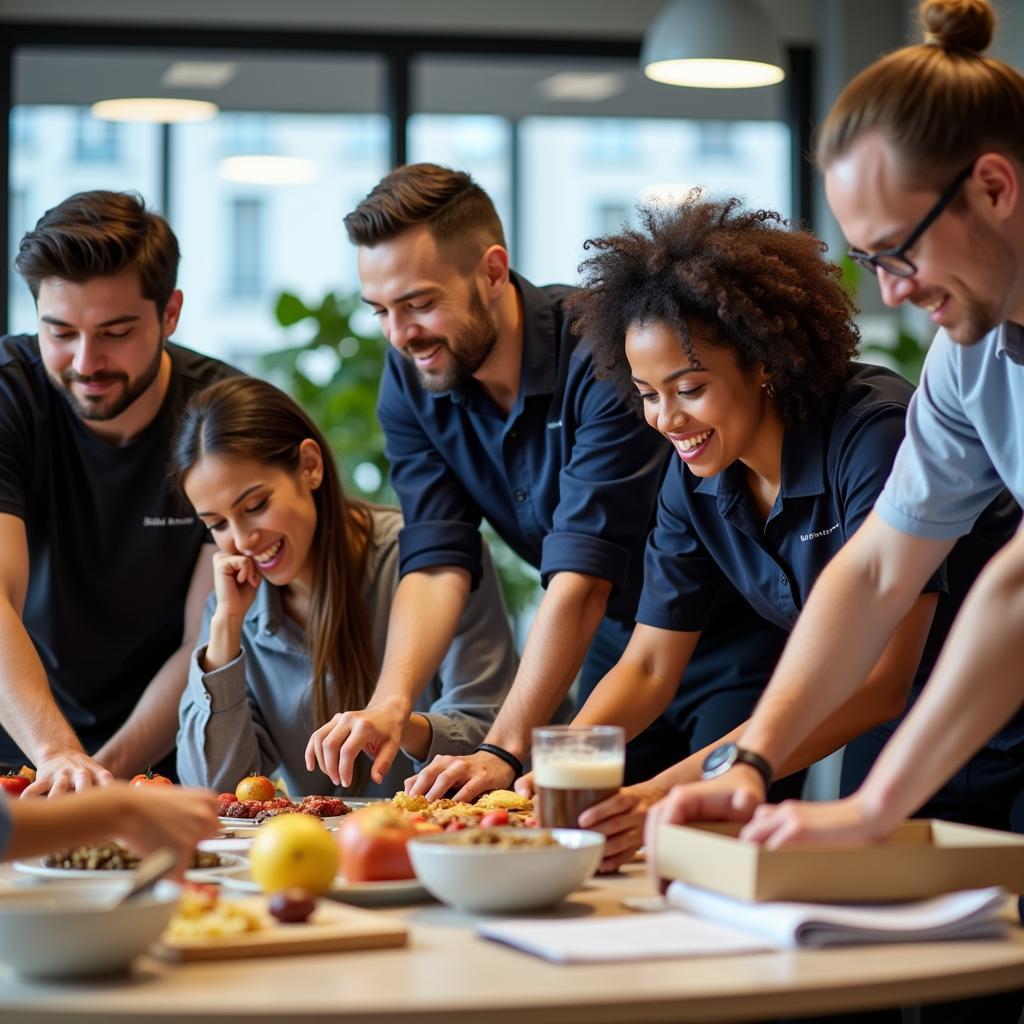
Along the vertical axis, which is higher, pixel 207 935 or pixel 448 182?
pixel 448 182

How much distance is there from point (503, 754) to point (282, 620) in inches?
28.4

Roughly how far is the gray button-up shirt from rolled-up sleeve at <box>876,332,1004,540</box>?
116 cm

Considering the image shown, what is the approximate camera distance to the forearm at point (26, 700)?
2.82 meters

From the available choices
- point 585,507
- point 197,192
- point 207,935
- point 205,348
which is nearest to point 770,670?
point 585,507

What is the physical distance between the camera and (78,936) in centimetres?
137

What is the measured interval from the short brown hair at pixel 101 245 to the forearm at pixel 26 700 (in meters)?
0.68

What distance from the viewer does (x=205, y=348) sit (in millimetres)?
6715

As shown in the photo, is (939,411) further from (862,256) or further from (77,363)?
(77,363)

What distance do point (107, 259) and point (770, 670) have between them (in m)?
1.53

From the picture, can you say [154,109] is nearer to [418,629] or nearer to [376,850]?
[418,629]

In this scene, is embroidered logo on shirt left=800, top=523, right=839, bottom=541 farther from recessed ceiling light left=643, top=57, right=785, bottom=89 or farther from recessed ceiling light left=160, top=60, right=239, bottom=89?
recessed ceiling light left=160, top=60, right=239, bottom=89

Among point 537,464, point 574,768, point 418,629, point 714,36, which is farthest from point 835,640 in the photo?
point 714,36

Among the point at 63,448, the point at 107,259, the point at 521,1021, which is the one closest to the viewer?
the point at 521,1021

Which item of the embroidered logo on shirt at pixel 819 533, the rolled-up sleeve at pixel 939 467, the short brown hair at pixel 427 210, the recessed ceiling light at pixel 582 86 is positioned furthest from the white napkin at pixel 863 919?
the recessed ceiling light at pixel 582 86
